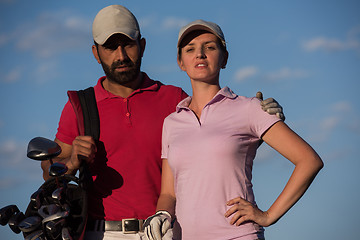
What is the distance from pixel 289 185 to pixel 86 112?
2.62m

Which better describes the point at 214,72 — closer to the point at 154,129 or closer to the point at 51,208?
the point at 154,129

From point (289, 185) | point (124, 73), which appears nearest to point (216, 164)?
point (289, 185)

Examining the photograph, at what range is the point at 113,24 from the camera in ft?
21.2

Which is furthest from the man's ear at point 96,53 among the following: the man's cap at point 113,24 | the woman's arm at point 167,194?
the woman's arm at point 167,194

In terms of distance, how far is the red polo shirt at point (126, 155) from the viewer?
600cm

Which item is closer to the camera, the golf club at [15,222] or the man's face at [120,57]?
the golf club at [15,222]

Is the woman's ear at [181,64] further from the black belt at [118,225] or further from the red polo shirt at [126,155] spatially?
the black belt at [118,225]

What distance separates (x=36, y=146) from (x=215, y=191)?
7.01 feet

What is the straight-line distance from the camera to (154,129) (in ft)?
20.4

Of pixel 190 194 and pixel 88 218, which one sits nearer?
pixel 190 194

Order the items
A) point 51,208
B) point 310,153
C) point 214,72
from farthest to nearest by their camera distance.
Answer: point 51,208, point 214,72, point 310,153

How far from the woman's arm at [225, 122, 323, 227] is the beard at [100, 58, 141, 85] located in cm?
221

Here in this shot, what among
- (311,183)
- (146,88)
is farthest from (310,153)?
(146,88)

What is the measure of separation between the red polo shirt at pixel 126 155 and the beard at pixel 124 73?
0.18 m
